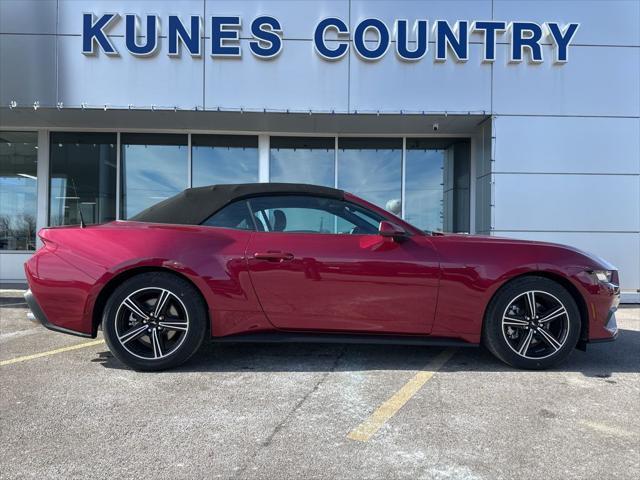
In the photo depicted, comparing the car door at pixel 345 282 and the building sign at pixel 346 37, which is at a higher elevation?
the building sign at pixel 346 37

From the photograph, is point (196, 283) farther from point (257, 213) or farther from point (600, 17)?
point (600, 17)

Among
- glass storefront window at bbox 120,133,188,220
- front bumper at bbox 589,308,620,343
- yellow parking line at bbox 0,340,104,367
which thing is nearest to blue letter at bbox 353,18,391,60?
glass storefront window at bbox 120,133,188,220

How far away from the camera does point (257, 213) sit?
3982 millimetres

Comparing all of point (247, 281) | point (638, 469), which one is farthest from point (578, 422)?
point (247, 281)

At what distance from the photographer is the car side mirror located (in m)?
3.73

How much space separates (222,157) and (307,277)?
21.4 feet

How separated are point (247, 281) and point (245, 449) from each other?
1.41 m

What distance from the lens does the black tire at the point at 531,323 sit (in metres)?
3.79

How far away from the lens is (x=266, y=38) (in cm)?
796

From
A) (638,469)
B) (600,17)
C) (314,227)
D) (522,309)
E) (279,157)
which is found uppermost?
(600,17)

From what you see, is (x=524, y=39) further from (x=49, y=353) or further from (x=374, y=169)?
(x=49, y=353)

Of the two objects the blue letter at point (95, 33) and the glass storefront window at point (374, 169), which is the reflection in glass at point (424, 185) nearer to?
the glass storefront window at point (374, 169)

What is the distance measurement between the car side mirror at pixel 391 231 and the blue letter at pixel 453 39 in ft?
17.4

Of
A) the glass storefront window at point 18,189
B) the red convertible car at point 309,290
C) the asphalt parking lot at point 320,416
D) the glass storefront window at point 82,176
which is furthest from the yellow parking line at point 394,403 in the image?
the glass storefront window at point 18,189
